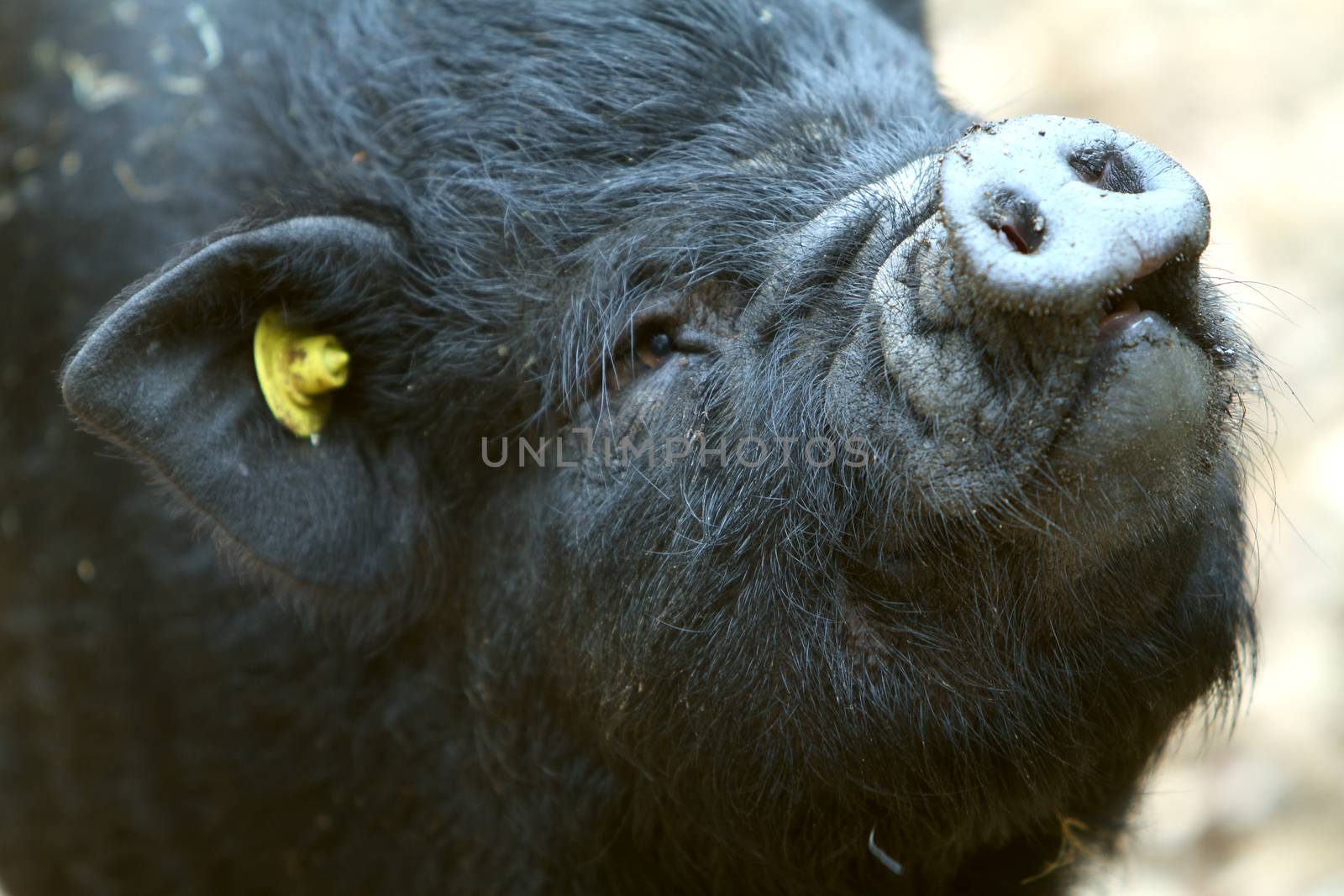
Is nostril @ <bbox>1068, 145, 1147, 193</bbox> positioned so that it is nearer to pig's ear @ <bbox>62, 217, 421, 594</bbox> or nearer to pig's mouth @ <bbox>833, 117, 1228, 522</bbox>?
pig's mouth @ <bbox>833, 117, 1228, 522</bbox>

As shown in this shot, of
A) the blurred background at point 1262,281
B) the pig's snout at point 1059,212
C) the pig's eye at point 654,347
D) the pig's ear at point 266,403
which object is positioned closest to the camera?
the pig's snout at point 1059,212

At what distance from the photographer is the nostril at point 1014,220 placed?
2.26m

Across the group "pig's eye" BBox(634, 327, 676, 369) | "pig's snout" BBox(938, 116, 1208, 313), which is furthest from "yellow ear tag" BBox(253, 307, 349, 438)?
"pig's snout" BBox(938, 116, 1208, 313)

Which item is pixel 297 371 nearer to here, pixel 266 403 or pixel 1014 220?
pixel 266 403

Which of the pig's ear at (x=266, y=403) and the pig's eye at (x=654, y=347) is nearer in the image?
the pig's ear at (x=266, y=403)

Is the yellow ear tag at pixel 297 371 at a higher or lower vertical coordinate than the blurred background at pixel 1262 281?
higher

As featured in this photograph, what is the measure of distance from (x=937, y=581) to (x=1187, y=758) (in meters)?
3.82

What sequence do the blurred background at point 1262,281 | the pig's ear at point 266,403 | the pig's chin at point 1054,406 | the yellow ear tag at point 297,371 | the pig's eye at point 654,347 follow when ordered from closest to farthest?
the pig's chin at point 1054,406 → the pig's ear at point 266,403 → the pig's eye at point 654,347 → the yellow ear tag at point 297,371 → the blurred background at point 1262,281

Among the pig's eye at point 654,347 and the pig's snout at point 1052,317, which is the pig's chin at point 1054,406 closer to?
the pig's snout at point 1052,317

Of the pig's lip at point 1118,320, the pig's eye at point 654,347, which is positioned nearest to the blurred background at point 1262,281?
the pig's eye at point 654,347

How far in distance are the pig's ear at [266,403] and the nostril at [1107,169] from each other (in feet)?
5.08

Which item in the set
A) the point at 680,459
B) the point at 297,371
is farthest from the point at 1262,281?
the point at 297,371

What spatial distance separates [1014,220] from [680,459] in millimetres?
881

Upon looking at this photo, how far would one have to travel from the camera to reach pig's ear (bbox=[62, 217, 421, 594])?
2.81 meters
